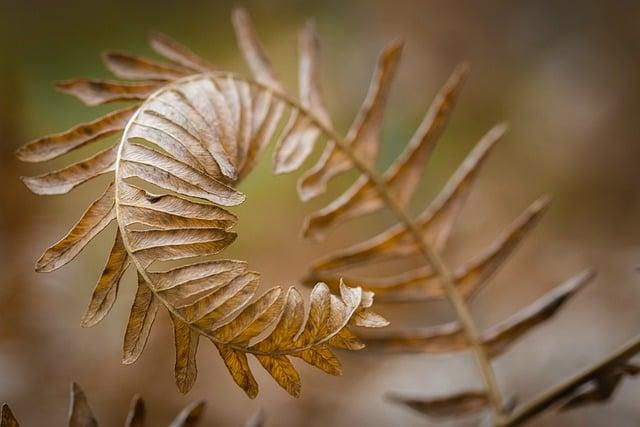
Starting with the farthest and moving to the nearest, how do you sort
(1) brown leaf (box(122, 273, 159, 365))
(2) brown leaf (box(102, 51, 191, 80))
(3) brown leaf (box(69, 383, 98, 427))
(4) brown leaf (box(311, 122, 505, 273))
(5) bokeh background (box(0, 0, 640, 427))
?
1. (5) bokeh background (box(0, 0, 640, 427))
2. (4) brown leaf (box(311, 122, 505, 273))
3. (2) brown leaf (box(102, 51, 191, 80))
4. (3) brown leaf (box(69, 383, 98, 427))
5. (1) brown leaf (box(122, 273, 159, 365))

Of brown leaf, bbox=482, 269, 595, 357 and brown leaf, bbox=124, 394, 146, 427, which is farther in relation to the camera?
brown leaf, bbox=482, 269, 595, 357

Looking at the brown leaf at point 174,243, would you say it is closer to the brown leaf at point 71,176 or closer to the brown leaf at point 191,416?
the brown leaf at point 71,176

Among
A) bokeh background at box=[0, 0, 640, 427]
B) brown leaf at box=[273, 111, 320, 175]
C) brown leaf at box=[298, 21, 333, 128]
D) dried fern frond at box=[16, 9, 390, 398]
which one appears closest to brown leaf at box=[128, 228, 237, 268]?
dried fern frond at box=[16, 9, 390, 398]

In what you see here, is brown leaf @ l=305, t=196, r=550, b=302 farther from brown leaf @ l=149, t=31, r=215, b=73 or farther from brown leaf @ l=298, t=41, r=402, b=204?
brown leaf @ l=149, t=31, r=215, b=73

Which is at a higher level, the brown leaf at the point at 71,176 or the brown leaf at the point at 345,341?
the brown leaf at the point at 71,176

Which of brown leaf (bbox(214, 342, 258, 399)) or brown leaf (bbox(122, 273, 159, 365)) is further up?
brown leaf (bbox(122, 273, 159, 365))

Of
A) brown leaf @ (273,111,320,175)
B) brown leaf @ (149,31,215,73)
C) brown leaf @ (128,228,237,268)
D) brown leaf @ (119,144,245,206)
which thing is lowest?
brown leaf @ (128,228,237,268)

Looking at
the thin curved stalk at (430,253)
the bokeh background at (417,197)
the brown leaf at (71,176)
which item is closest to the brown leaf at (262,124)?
the thin curved stalk at (430,253)
